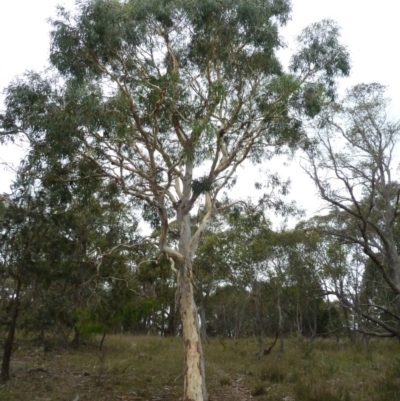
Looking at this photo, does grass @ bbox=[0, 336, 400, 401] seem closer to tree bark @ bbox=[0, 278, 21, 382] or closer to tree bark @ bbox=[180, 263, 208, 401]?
tree bark @ bbox=[0, 278, 21, 382]

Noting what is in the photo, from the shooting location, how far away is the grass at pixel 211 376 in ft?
38.4

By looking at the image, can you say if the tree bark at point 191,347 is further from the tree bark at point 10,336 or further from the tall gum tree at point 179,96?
the tree bark at point 10,336

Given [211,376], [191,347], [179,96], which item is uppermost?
[179,96]

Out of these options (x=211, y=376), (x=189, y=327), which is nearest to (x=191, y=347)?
(x=189, y=327)

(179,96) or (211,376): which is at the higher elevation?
(179,96)

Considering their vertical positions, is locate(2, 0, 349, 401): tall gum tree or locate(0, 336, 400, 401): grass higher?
locate(2, 0, 349, 401): tall gum tree

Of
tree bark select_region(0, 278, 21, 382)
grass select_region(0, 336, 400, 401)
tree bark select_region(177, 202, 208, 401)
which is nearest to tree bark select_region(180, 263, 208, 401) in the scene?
tree bark select_region(177, 202, 208, 401)

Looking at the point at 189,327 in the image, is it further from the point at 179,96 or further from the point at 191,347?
the point at 179,96

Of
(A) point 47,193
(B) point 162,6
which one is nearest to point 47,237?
(A) point 47,193

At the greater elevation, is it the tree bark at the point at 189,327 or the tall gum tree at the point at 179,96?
the tall gum tree at the point at 179,96

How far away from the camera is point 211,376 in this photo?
604 inches

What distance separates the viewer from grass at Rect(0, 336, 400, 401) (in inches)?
461

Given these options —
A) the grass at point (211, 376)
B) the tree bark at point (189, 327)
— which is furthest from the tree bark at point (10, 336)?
the tree bark at point (189, 327)

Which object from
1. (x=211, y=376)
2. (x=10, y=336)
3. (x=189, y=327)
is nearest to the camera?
(x=189, y=327)
